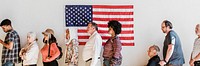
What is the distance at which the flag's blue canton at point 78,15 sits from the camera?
6.16 m

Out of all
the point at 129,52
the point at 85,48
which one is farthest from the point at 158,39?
the point at 85,48

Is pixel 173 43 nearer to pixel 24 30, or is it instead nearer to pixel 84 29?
pixel 84 29

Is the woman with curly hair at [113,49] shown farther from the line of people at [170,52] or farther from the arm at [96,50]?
the line of people at [170,52]

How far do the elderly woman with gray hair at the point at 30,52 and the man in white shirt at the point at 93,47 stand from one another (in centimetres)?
91

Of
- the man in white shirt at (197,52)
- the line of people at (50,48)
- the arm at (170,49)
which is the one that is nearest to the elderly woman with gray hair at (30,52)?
the line of people at (50,48)

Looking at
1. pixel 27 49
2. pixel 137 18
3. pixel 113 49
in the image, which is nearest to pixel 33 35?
pixel 27 49

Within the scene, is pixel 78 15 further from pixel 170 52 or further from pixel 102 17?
pixel 170 52

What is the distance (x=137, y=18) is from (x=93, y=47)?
3.64 feet

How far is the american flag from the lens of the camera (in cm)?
612

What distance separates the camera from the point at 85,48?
5785mm

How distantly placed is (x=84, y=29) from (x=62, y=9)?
1.91 feet

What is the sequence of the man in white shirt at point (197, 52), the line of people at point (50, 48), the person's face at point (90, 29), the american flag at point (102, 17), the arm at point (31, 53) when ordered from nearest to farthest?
the man in white shirt at point (197, 52), the line of people at point (50, 48), the person's face at point (90, 29), the arm at point (31, 53), the american flag at point (102, 17)

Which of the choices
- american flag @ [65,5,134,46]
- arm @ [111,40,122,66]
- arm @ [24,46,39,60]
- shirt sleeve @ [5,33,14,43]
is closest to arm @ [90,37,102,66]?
arm @ [111,40,122,66]

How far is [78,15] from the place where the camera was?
6.19 metres
